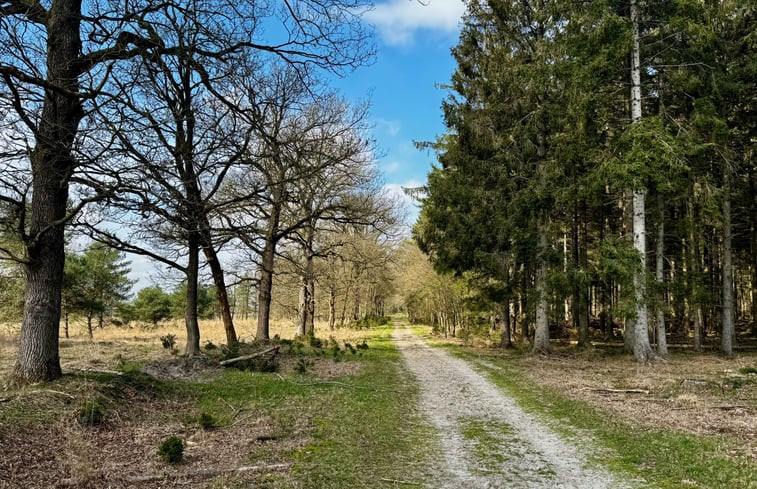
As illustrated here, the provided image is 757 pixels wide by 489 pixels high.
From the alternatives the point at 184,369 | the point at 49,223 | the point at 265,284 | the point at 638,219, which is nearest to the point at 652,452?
the point at 49,223

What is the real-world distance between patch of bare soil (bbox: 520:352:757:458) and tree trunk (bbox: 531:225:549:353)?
6.53 ft

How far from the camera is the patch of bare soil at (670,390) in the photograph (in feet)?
23.6

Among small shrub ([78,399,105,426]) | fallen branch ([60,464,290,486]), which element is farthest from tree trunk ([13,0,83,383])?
fallen branch ([60,464,290,486])

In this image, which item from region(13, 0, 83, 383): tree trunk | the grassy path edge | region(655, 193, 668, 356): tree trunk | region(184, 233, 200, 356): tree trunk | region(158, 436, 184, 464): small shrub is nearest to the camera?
the grassy path edge

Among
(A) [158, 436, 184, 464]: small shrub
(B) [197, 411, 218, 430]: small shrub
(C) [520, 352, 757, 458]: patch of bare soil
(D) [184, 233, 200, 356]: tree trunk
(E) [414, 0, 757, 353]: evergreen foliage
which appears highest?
(E) [414, 0, 757, 353]: evergreen foliage

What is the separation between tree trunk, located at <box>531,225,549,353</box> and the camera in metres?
17.8

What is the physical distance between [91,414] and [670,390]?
1067 cm

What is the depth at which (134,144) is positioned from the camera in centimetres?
682

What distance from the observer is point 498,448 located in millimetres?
6262

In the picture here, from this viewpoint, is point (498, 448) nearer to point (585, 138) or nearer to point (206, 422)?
point (206, 422)

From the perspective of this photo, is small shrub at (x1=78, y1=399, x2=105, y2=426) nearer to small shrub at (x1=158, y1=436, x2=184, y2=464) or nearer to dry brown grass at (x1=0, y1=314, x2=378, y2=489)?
dry brown grass at (x1=0, y1=314, x2=378, y2=489)

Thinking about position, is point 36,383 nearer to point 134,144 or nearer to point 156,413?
point 156,413

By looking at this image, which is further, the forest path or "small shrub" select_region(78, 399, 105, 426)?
"small shrub" select_region(78, 399, 105, 426)

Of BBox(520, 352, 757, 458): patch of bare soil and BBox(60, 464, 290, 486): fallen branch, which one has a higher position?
BBox(60, 464, 290, 486): fallen branch
